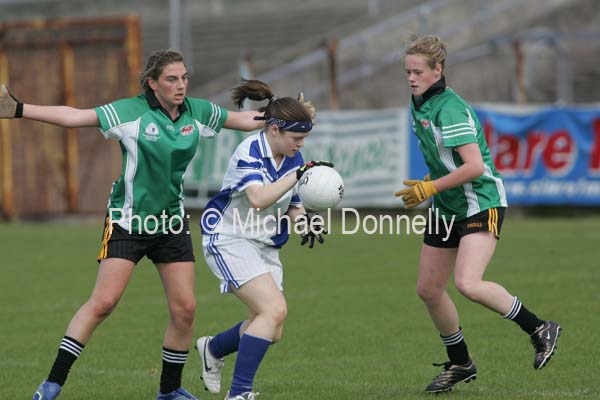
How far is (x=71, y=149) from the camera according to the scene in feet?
69.6

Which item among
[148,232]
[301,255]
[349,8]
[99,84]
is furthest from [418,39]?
[349,8]

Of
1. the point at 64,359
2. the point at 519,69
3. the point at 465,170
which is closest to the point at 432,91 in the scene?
the point at 465,170

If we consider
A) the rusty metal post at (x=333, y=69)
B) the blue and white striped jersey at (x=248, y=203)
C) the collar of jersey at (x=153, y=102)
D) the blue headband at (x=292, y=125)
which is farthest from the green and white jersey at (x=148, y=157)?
the rusty metal post at (x=333, y=69)

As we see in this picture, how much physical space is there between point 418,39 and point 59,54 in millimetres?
15294

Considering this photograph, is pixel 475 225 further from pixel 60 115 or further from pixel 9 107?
pixel 9 107

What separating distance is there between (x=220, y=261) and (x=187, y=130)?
820mm

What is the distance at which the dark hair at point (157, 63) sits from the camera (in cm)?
684

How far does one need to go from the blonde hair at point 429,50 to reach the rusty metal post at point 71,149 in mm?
14787

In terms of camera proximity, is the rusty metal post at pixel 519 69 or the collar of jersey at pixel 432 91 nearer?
the collar of jersey at pixel 432 91

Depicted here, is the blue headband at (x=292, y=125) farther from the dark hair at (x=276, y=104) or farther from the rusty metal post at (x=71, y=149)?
the rusty metal post at (x=71, y=149)

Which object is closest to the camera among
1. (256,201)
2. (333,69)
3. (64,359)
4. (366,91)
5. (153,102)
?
(256,201)

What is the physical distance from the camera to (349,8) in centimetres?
2925

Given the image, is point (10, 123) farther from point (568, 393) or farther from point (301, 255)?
point (568, 393)

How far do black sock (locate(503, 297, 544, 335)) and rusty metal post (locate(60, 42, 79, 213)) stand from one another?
49.5 ft
